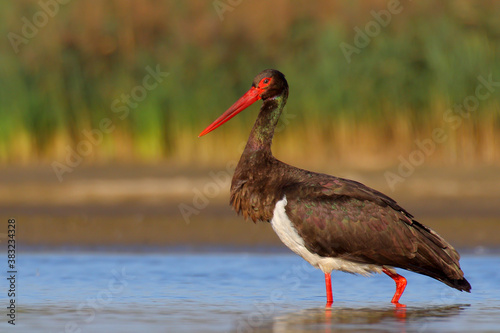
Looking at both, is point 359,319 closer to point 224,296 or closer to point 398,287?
point 398,287

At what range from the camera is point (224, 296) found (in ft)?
27.2

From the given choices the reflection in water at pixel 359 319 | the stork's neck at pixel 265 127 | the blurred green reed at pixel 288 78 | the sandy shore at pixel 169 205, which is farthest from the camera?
the blurred green reed at pixel 288 78

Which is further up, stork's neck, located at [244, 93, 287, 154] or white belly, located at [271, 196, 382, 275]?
stork's neck, located at [244, 93, 287, 154]

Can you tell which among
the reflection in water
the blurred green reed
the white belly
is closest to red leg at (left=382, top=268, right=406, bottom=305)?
the white belly

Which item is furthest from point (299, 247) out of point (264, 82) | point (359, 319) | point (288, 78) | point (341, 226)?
point (288, 78)

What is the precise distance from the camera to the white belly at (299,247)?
310 inches

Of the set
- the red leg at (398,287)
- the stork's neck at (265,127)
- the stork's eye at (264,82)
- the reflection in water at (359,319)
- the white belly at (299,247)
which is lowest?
the reflection in water at (359,319)

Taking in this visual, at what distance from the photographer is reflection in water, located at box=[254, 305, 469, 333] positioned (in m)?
6.86

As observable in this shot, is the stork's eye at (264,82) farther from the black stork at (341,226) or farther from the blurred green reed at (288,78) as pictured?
the blurred green reed at (288,78)

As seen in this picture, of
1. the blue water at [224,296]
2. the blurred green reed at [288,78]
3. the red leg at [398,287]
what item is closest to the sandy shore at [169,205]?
the blurred green reed at [288,78]

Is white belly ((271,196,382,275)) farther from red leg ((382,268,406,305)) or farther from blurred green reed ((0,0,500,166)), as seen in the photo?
blurred green reed ((0,0,500,166))

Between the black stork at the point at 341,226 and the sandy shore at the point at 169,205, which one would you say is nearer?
the black stork at the point at 341,226

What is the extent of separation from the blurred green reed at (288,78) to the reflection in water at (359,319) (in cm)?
643

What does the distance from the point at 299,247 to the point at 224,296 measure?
75 cm
